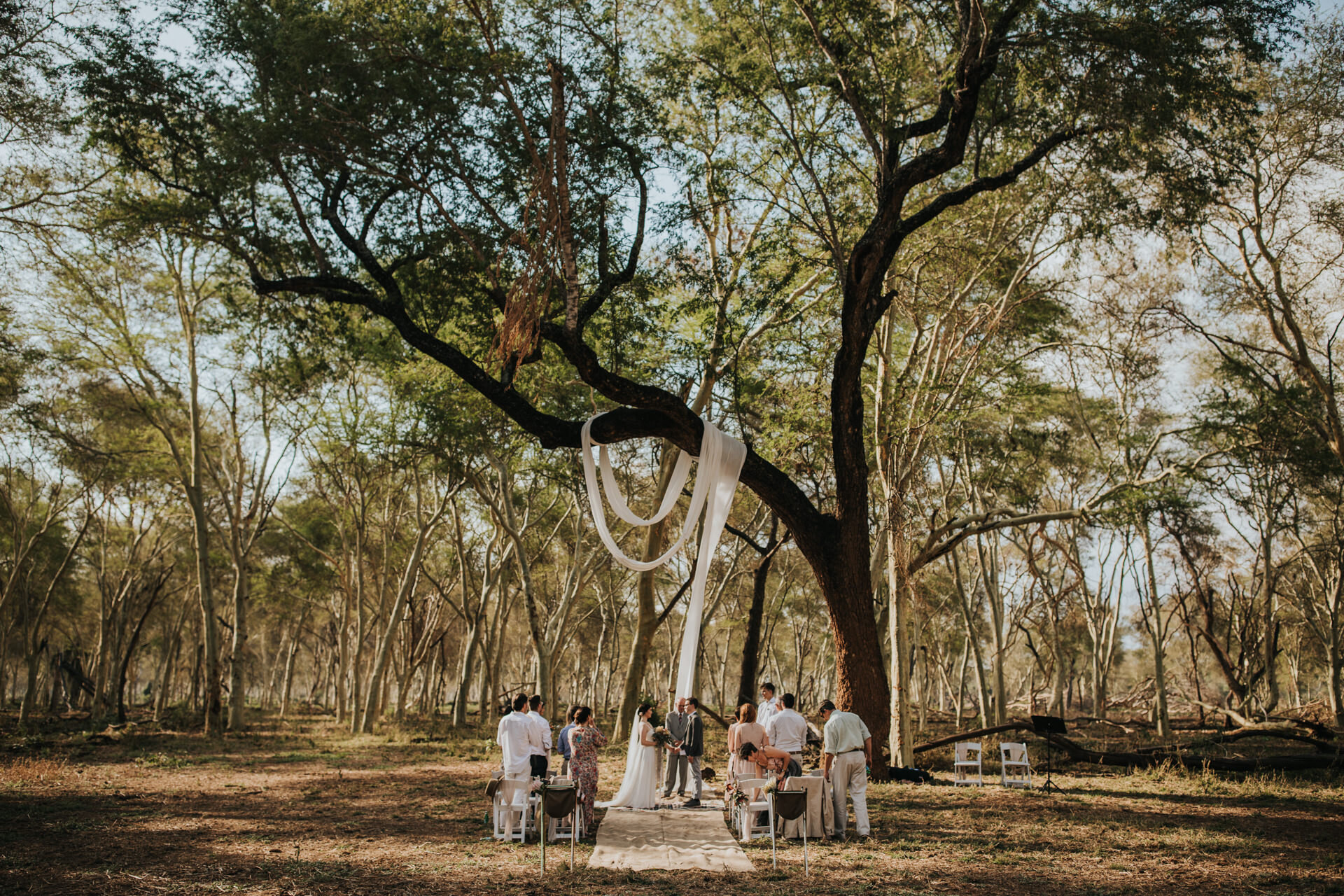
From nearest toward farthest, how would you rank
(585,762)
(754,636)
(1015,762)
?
(585,762) → (1015,762) → (754,636)

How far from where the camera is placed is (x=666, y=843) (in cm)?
875

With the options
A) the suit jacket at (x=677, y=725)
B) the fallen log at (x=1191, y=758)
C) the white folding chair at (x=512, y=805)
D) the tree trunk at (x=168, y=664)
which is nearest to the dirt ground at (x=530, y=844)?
the white folding chair at (x=512, y=805)

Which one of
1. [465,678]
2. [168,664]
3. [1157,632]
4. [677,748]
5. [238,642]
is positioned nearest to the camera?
[677,748]

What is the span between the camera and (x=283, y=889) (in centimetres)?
639

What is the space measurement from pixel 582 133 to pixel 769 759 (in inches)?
328

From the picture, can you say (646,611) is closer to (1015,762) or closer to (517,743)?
(1015,762)

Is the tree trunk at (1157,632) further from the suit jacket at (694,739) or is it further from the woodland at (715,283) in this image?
the suit jacket at (694,739)

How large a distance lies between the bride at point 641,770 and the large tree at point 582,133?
2.70m

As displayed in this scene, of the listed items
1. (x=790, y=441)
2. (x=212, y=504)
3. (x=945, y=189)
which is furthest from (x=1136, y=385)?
(x=212, y=504)

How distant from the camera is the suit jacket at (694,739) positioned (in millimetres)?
11188

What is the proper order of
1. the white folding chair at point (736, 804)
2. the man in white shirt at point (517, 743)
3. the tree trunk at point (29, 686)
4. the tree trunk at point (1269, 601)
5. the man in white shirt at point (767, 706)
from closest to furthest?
1. the man in white shirt at point (517, 743)
2. the white folding chair at point (736, 804)
3. the man in white shirt at point (767, 706)
4. the tree trunk at point (1269, 601)
5. the tree trunk at point (29, 686)

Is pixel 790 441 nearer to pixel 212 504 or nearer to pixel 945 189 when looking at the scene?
pixel 945 189

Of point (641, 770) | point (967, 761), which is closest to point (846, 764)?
point (641, 770)

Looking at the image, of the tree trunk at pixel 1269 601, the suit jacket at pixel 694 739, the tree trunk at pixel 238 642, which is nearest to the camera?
the suit jacket at pixel 694 739
